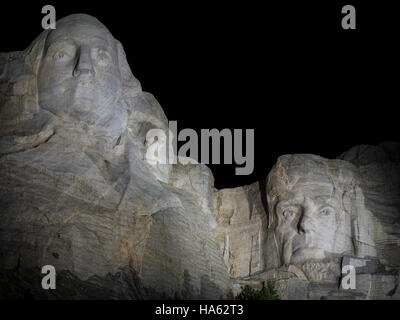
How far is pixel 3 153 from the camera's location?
1475cm

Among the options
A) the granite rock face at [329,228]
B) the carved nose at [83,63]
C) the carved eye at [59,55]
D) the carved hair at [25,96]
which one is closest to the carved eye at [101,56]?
the carved nose at [83,63]

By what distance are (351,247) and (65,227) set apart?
694 cm

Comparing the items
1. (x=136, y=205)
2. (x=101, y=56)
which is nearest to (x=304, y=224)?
(x=136, y=205)

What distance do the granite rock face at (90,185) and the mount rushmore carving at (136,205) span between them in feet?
0.08

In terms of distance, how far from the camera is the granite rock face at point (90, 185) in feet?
44.1

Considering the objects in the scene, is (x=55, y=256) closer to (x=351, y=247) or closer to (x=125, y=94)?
(x=125, y=94)

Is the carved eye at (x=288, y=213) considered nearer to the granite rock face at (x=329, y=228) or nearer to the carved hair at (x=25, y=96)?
the granite rock face at (x=329, y=228)

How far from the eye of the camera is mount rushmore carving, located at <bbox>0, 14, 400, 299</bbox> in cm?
1355

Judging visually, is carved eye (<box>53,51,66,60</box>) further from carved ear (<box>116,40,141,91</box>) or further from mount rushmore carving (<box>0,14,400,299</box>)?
carved ear (<box>116,40,141,91</box>)

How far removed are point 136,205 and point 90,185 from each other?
919 millimetres

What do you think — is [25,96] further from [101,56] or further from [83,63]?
[101,56]

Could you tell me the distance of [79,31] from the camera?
53.1ft

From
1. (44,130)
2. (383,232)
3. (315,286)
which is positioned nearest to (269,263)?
(315,286)

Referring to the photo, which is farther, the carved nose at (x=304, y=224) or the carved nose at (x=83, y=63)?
the carved nose at (x=304, y=224)
